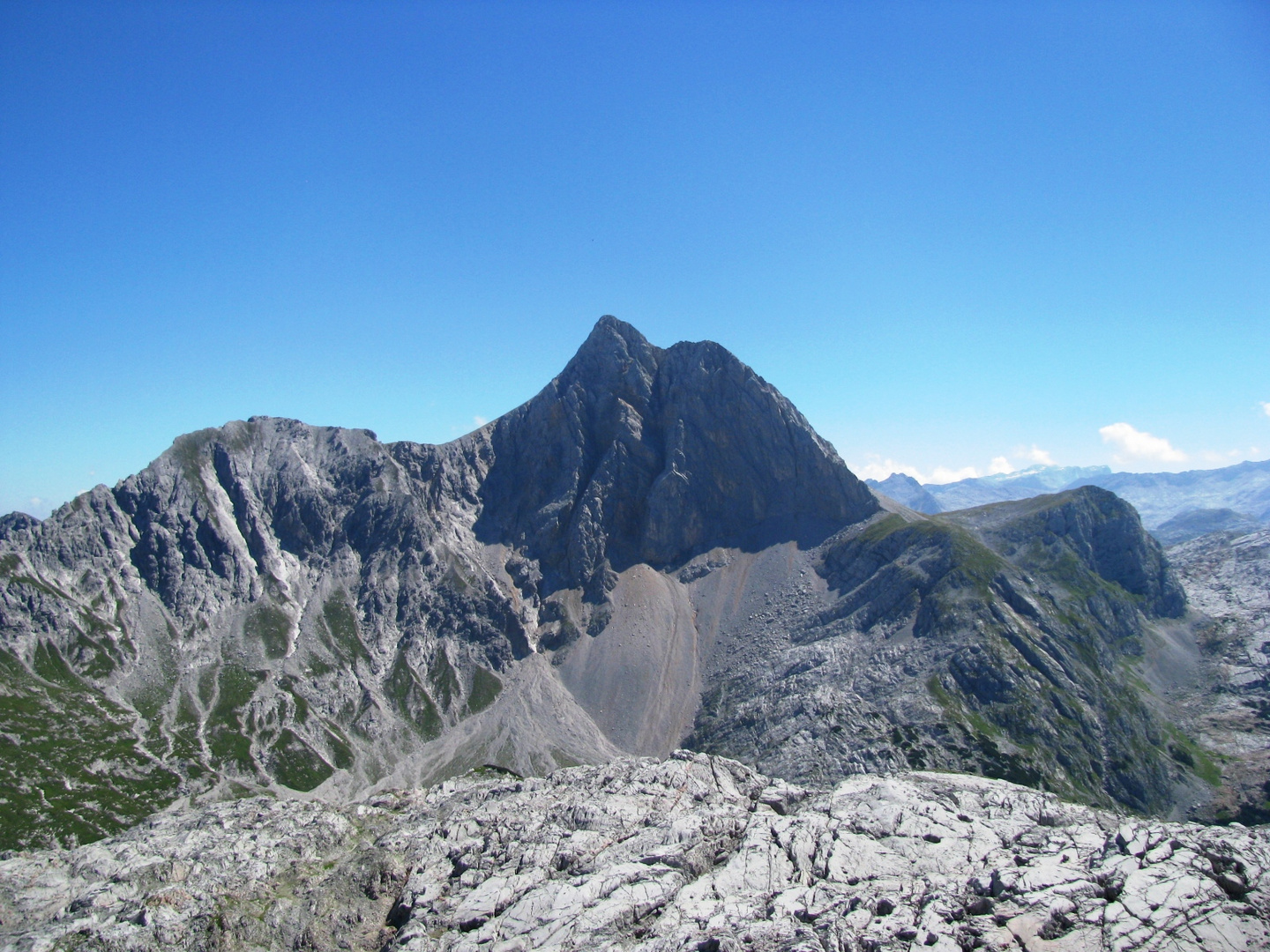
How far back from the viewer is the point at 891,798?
208 ft

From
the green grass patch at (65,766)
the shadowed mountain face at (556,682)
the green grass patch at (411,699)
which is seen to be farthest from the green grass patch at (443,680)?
the green grass patch at (65,766)

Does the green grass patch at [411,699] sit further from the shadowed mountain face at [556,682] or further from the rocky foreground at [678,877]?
the rocky foreground at [678,877]

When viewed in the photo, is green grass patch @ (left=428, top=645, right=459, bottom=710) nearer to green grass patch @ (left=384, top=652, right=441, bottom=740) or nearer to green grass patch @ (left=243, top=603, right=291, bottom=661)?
green grass patch @ (left=384, top=652, right=441, bottom=740)

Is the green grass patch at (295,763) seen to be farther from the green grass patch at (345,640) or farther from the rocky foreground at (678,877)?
the rocky foreground at (678,877)

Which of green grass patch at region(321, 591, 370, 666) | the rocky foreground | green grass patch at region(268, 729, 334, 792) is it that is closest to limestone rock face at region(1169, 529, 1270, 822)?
the rocky foreground

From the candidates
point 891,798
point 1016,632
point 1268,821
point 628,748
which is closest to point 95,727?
point 628,748

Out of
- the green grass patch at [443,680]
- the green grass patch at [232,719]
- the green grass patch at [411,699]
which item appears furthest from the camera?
the green grass patch at [443,680]

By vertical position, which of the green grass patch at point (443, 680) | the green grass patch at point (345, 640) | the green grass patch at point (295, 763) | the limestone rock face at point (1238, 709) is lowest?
the limestone rock face at point (1238, 709)

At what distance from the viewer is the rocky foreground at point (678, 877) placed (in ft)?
134

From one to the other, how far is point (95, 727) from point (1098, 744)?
730 feet

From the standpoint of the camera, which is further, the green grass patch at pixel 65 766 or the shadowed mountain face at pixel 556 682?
the shadowed mountain face at pixel 556 682

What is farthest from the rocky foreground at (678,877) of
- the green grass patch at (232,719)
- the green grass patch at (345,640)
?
the green grass patch at (345,640)

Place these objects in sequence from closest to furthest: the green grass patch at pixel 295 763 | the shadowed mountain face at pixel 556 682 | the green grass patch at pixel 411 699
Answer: the shadowed mountain face at pixel 556 682, the green grass patch at pixel 295 763, the green grass patch at pixel 411 699

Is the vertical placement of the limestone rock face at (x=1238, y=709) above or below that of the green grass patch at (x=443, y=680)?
below
